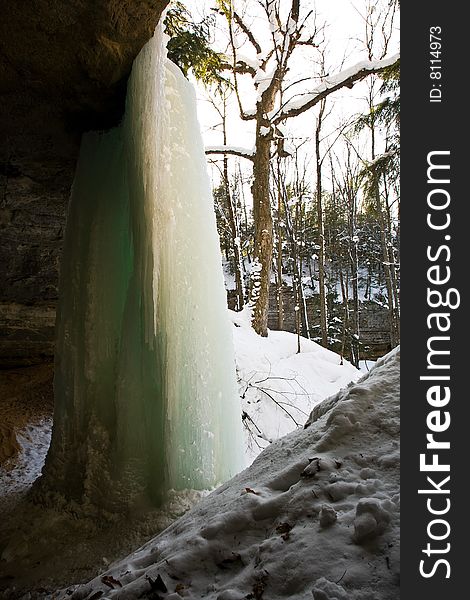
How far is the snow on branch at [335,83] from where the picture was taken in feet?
21.3

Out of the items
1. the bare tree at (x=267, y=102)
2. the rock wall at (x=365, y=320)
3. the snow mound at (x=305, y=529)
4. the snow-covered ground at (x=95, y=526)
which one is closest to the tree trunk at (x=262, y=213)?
the bare tree at (x=267, y=102)

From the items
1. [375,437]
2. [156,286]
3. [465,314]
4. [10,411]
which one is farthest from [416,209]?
[10,411]

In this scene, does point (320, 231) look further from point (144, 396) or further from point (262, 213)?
point (144, 396)

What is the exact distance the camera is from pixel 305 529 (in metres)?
0.99

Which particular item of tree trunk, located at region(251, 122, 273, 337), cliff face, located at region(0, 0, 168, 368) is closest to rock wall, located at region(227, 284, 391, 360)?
tree trunk, located at region(251, 122, 273, 337)

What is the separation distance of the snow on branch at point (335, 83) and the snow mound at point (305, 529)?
638 centimetres

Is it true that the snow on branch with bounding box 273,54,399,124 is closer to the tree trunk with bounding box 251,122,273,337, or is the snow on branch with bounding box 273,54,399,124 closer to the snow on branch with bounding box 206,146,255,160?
the tree trunk with bounding box 251,122,273,337

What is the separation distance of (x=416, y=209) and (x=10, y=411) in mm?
4584

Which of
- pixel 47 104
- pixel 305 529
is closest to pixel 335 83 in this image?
pixel 47 104

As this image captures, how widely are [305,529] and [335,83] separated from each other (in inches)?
284

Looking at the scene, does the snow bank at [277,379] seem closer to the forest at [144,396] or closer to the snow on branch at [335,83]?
the forest at [144,396]

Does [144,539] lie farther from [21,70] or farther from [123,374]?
[21,70]

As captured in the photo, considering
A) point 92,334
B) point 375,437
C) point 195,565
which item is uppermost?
point 92,334

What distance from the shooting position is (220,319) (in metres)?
2.77
